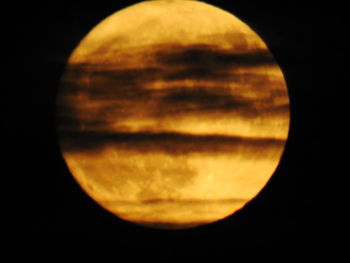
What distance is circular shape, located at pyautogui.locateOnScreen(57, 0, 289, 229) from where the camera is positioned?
1599mm

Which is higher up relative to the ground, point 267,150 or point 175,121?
point 175,121

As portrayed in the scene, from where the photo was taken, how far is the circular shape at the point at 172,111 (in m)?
1.60

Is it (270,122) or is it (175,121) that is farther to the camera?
(270,122)

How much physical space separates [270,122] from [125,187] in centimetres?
46

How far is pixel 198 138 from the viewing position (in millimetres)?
1611

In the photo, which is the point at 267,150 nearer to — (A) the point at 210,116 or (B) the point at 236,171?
(B) the point at 236,171

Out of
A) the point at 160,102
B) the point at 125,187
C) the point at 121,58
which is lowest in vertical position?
the point at 125,187

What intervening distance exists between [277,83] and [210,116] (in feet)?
0.86

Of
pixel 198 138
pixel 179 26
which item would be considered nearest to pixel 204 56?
pixel 179 26

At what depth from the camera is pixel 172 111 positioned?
1.59m

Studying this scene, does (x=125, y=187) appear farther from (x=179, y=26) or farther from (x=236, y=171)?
(x=179, y=26)

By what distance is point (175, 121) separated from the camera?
159cm

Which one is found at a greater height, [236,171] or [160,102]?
[160,102]

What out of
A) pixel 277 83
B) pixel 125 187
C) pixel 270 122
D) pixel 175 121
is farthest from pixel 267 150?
pixel 125 187
